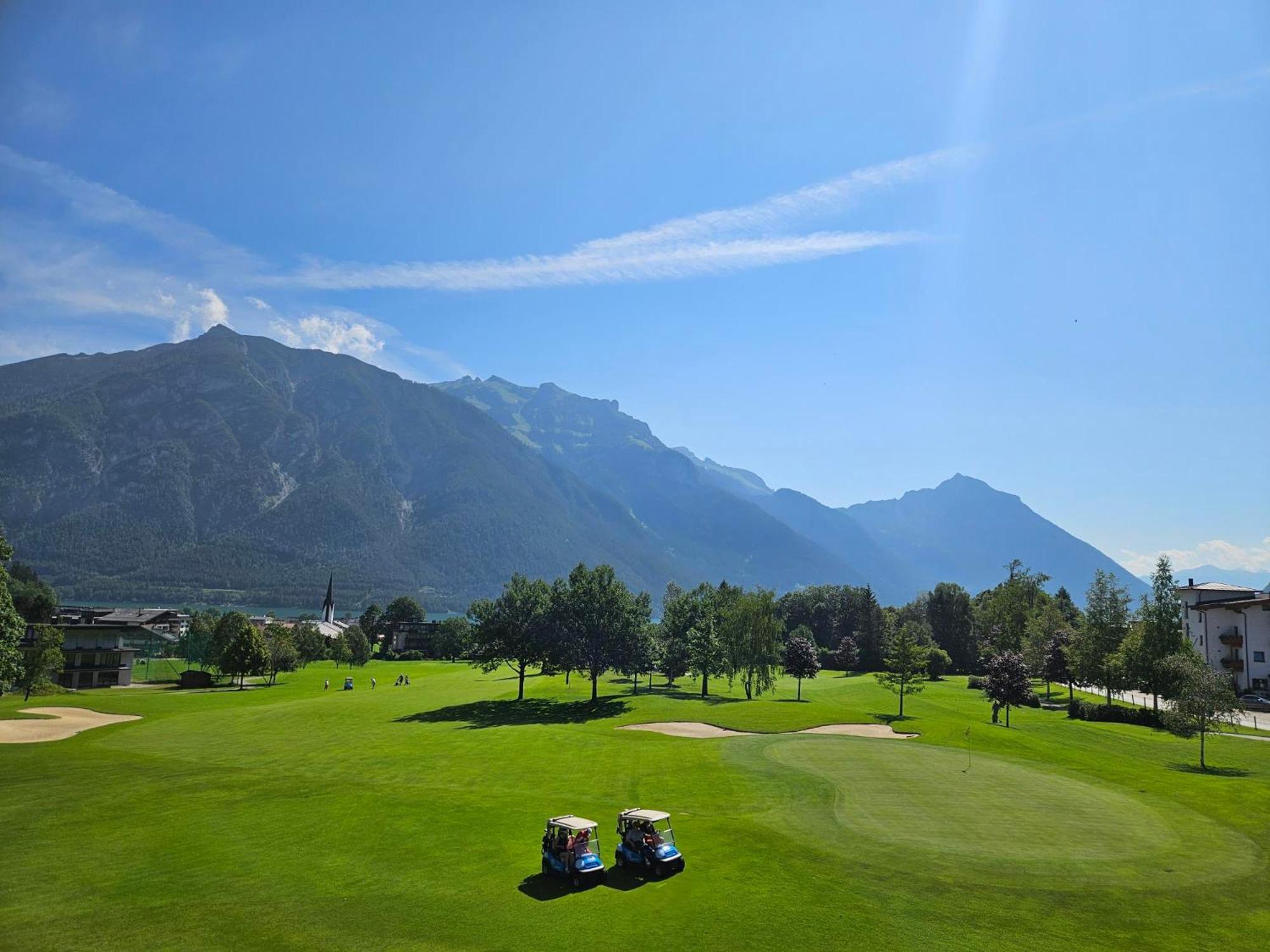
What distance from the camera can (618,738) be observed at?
5566 centimetres

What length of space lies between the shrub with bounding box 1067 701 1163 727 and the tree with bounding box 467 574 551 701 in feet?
187

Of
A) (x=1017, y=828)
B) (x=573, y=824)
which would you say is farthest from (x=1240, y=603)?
(x=573, y=824)

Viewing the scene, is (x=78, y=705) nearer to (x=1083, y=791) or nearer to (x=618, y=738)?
(x=618, y=738)

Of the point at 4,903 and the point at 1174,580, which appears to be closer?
the point at 4,903

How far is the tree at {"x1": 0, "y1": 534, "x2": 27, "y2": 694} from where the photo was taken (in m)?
46.4

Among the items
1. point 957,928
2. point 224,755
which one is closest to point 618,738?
point 224,755

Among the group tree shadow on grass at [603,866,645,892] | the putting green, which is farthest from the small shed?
tree shadow on grass at [603,866,645,892]

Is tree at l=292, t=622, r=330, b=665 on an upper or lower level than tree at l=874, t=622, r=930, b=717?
lower

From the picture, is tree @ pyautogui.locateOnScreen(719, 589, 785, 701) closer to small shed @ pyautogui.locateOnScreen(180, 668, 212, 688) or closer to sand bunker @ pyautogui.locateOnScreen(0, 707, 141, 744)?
sand bunker @ pyautogui.locateOnScreen(0, 707, 141, 744)

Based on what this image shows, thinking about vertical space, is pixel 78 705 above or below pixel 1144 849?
below

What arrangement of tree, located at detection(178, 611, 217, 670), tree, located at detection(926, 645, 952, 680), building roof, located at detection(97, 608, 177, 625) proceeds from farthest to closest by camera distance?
tree, located at detection(178, 611, 217, 670), building roof, located at detection(97, 608, 177, 625), tree, located at detection(926, 645, 952, 680)

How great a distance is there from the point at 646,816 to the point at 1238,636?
113103 mm

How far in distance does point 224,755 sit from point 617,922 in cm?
4009

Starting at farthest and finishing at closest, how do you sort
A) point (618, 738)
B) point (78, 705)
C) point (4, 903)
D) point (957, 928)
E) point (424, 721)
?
point (78, 705)
point (424, 721)
point (618, 738)
point (4, 903)
point (957, 928)
